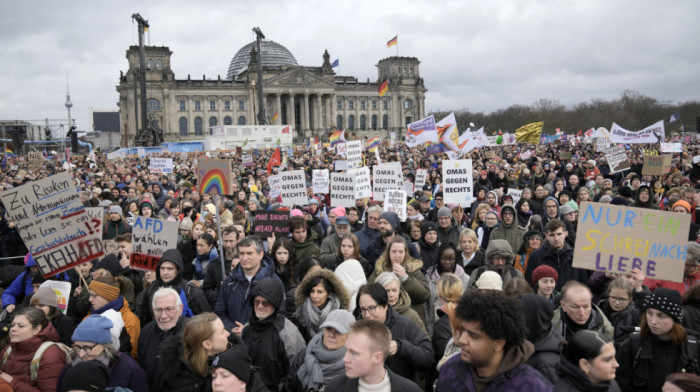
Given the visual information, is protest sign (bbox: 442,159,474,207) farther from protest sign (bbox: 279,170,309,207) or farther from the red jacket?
the red jacket

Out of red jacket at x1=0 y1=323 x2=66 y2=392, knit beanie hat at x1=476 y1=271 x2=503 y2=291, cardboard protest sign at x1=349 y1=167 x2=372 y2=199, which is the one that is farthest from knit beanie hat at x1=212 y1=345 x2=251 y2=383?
cardboard protest sign at x1=349 y1=167 x2=372 y2=199

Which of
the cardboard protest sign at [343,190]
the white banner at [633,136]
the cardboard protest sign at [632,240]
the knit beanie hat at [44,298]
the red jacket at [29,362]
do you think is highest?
the white banner at [633,136]

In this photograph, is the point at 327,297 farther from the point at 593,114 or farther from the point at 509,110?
the point at 509,110

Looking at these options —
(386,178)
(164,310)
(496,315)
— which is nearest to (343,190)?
(386,178)

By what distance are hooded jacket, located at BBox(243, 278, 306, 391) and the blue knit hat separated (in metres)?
0.95

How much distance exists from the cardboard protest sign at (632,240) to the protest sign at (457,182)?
4060 mm

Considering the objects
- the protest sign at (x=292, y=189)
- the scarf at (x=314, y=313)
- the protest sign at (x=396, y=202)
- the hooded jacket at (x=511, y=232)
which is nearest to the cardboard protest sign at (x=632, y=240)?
the hooded jacket at (x=511, y=232)

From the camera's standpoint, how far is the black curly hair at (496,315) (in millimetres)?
2293

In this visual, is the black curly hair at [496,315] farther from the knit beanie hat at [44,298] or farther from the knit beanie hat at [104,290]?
the knit beanie hat at [44,298]

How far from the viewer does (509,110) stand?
3821 inches

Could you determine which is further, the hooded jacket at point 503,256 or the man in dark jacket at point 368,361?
the hooded jacket at point 503,256

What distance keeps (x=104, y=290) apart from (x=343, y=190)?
5507 millimetres

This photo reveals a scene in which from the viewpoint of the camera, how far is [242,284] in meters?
4.86

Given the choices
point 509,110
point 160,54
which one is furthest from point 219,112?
point 509,110
